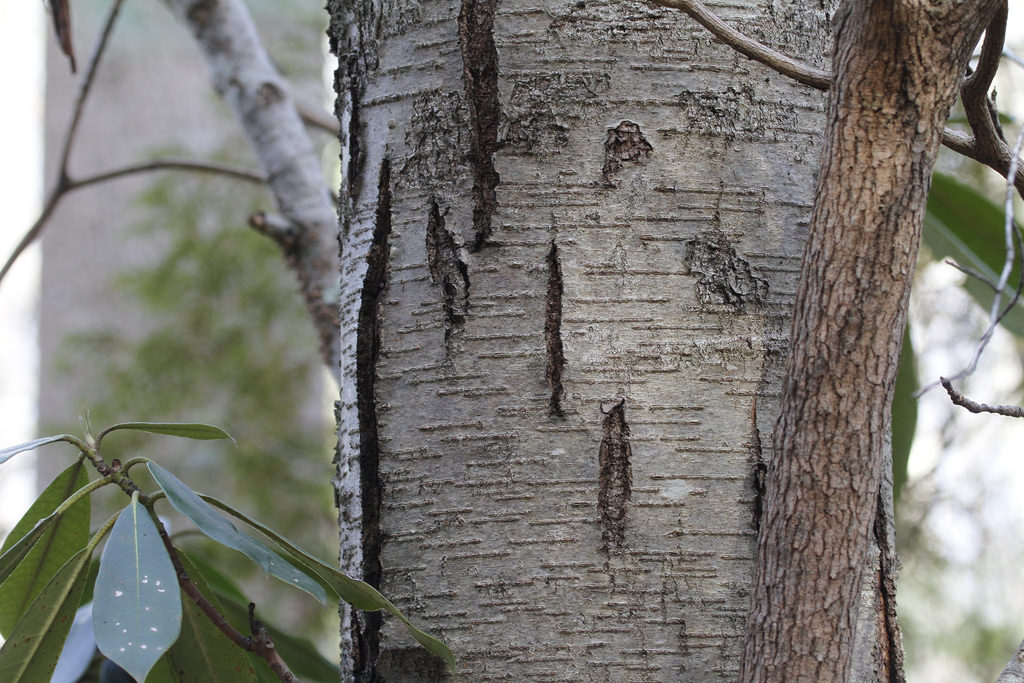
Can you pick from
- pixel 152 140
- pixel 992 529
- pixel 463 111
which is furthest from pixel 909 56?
pixel 152 140

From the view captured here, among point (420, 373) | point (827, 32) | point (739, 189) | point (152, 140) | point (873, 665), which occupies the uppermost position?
point (152, 140)

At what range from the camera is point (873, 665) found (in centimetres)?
61

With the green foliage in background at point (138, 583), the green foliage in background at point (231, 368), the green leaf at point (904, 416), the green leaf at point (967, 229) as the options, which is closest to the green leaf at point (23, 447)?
the green foliage in background at point (138, 583)

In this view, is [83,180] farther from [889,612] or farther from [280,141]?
[889,612]

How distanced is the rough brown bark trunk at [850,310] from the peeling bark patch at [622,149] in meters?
0.20

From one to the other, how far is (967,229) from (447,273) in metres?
0.81

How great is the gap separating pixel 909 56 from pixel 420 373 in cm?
38

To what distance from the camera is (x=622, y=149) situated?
0.64 metres

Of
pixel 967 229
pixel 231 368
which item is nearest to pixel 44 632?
pixel 967 229

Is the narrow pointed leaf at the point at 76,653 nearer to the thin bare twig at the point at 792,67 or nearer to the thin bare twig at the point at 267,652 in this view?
the thin bare twig at the point at 267,652

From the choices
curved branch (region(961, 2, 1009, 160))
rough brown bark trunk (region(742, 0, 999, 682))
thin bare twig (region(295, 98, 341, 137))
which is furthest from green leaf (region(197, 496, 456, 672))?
thin bare twig (region(295, 98, 341, 137))

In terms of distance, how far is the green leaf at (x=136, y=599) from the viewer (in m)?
0.50

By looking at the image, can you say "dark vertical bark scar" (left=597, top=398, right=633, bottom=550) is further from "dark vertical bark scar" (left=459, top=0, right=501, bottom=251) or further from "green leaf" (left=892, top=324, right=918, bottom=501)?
"green leaf" (left=892, top=324, right=918, bottom=501)

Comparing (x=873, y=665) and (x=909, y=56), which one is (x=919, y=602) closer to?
(x=873, y=665)
